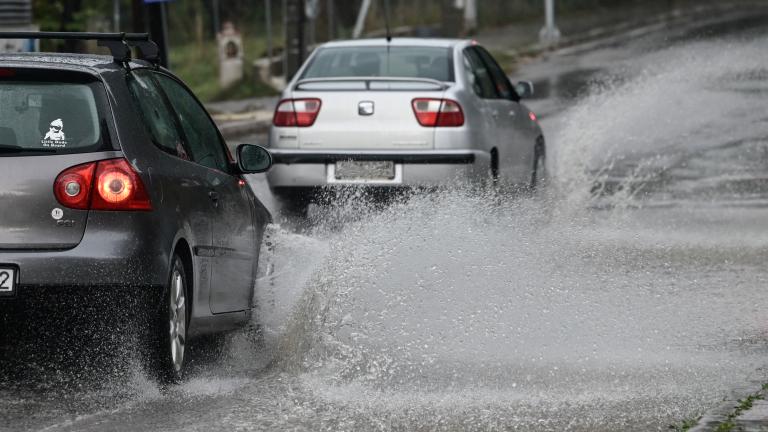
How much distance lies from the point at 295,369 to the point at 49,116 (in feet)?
5.22

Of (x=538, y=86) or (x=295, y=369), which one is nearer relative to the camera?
(x=295, y=369)

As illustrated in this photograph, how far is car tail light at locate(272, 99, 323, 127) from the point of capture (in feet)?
40.9

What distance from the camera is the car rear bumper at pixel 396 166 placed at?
12.2 meters

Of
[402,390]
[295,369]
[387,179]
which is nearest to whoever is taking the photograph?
[402,390]

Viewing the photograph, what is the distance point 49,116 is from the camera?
6621 millimetres

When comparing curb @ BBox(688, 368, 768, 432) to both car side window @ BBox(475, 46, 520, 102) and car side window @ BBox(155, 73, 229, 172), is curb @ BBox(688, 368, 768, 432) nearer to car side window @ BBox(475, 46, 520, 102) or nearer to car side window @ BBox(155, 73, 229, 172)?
car side window @ BBox(155, 73, 229, 172)

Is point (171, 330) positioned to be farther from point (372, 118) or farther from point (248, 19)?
point (248, 19)

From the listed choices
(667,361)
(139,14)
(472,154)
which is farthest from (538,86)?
(667,361)

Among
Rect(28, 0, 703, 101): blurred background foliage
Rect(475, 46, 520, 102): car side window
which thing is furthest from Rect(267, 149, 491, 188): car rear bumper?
Rect(28, 0, 703, 101): blurred background foliage

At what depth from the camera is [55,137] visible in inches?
259

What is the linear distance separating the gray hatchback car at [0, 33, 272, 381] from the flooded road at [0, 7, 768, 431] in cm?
31

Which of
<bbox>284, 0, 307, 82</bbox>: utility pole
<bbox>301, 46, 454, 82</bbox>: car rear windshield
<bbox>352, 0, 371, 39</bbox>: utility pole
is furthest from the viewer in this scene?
<bbox>352, 0, 371, 39</bbox>: utility pole

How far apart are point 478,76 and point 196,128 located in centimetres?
582

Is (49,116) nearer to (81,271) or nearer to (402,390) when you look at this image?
(81,271)
